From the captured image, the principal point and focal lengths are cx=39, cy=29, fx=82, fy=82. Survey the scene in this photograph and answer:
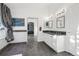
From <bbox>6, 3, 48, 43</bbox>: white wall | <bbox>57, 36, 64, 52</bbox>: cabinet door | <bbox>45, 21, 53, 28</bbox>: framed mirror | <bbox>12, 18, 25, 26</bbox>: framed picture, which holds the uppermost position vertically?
<bbox>6, 3, 48, 43</bbox>: white wall

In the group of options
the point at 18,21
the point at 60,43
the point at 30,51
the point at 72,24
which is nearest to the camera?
the point at 72,24

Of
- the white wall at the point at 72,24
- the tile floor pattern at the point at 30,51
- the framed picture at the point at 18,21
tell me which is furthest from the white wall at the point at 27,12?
the white wall at the point at 72,24

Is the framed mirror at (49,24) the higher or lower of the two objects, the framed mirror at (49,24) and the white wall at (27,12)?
the lower

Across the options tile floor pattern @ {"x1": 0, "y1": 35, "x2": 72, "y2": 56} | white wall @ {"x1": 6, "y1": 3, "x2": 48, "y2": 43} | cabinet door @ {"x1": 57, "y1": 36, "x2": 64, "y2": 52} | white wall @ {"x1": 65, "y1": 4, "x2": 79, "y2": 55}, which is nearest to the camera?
white wall @ {"x1": 65, "y1": 4, "x2": 79, "y2": 55}

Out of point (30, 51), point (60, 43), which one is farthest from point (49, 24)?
point (30, 51)

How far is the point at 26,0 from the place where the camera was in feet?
3.47

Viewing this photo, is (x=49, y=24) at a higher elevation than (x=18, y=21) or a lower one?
lower

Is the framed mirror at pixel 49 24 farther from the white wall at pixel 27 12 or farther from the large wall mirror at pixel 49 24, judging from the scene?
the white wall at pixel 27 12

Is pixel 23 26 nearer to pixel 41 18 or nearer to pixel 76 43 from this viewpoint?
pixel 41 18

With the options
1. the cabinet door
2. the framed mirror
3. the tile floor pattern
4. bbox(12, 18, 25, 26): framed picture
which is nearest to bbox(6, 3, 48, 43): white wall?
bbox(12, 18, 25, 26): framed picture

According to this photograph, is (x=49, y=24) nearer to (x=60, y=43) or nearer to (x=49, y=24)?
(x=49, y=24)

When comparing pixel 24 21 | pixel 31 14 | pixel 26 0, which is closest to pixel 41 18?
pixel 31 14

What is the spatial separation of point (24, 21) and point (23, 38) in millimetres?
1287

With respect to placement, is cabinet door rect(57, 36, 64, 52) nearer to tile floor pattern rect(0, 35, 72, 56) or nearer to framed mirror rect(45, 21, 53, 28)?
tile floor pattern rect(0, 35, 72, 56)
